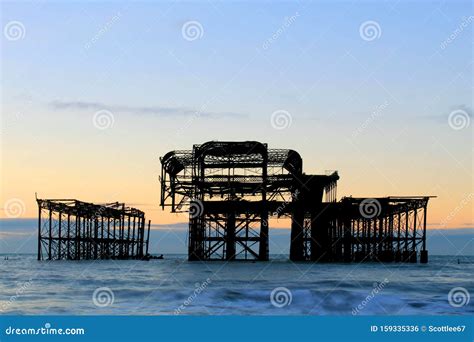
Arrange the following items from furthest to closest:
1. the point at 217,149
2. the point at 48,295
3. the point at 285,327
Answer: the point at 217,149, the point at 48,295, the point at 285,327

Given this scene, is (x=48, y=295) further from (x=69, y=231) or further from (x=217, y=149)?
(x=69, y=231)

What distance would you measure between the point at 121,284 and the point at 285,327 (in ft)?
76.1

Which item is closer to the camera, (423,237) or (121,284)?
(121,284)

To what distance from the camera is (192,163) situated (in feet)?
231

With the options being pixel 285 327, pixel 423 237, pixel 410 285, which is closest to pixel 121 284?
pixel 410 285
